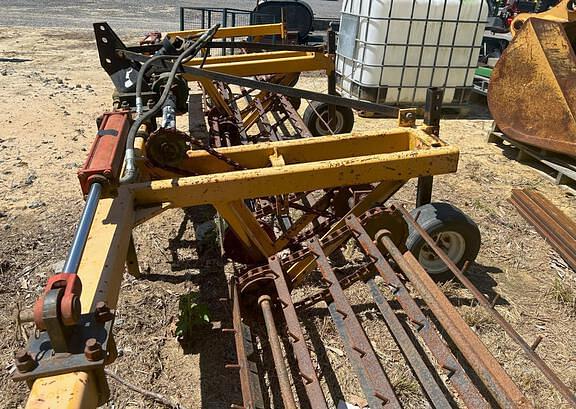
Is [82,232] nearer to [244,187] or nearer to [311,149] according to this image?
[244,187]

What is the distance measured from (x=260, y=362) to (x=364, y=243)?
0.93 metres

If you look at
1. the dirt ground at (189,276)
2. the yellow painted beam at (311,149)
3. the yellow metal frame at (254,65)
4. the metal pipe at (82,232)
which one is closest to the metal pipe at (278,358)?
the dirt ground at (189,276)

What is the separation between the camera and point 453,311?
8.04 feet

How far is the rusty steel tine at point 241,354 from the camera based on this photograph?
2.12 m

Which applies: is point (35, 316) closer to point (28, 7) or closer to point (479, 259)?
point (479, 259)

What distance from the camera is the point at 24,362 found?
1310mm

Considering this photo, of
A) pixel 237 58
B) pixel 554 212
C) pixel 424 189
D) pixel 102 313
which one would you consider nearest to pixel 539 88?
pixel 554 212

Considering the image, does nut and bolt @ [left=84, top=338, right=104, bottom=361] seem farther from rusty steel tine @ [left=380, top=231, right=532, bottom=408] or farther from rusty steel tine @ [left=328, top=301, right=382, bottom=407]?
rusty steel tine @ [left=380, top=231, right=532, bottom=408]

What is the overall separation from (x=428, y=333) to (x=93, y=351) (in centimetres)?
161

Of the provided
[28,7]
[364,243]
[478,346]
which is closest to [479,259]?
[364,243]

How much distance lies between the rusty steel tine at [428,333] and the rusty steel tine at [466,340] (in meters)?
0.06

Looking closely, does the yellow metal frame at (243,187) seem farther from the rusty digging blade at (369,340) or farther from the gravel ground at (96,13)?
the gravel ground at (96,13)

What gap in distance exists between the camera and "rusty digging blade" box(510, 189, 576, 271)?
3.97 meters

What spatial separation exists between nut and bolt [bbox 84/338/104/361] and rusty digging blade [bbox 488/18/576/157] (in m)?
5.05
